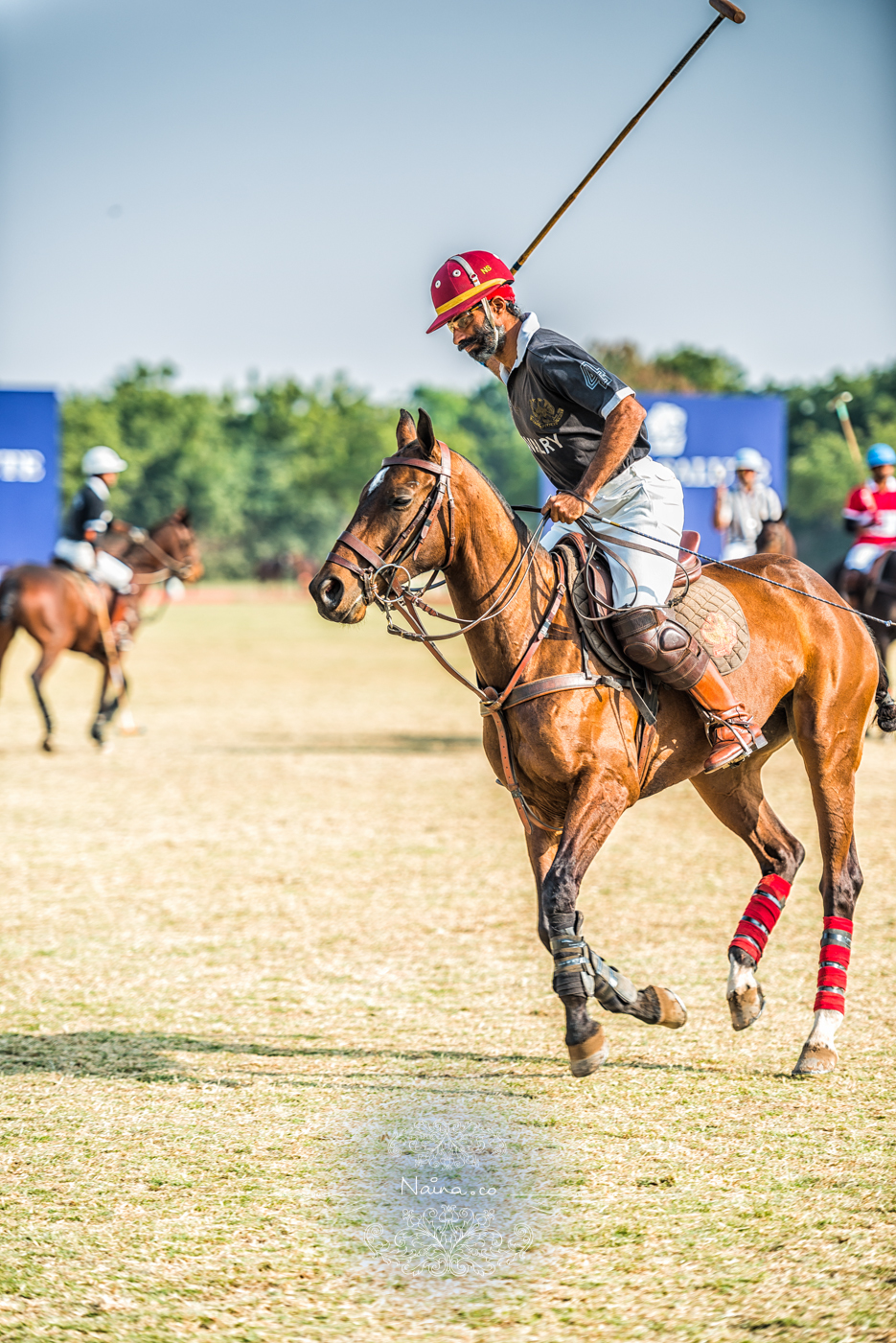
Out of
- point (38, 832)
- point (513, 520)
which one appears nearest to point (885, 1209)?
point (513, 520)

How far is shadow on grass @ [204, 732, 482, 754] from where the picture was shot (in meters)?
13.9

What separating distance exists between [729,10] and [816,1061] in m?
3.83

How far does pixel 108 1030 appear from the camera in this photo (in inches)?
214

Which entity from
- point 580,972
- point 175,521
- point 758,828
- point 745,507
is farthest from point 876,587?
point 580,972

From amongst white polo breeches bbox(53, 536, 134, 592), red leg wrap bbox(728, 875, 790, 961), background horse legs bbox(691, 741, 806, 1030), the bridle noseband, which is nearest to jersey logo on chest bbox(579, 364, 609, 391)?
the bridle noseband

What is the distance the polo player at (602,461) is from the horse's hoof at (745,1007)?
0.89 metres

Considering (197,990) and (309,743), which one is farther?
(309,743)

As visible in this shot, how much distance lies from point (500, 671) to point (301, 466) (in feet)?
280

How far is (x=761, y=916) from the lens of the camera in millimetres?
5125

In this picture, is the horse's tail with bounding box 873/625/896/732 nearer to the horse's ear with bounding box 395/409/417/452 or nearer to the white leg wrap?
the white leg wrap

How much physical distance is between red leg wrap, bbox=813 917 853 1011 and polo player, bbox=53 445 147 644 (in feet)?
36.0

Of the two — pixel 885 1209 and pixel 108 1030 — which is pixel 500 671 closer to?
pixel 885 1209

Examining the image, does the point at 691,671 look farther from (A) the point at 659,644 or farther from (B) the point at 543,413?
(B) the point at 543,413

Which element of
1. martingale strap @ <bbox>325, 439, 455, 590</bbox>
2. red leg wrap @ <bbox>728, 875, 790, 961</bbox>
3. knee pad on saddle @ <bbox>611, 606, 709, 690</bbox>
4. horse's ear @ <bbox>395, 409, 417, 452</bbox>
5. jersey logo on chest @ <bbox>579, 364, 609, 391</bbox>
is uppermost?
jersey logo on chest @ <bbox>579, 364, 609, 391</bbox>
